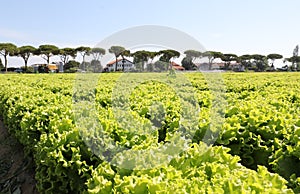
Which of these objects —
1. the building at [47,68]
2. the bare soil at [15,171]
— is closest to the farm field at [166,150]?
the bare soil at [15,171]

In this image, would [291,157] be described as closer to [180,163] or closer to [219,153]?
[219,153]

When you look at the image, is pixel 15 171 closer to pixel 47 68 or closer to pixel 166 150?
pixel 166 150

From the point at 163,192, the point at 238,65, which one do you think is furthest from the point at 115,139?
the point at 238,65

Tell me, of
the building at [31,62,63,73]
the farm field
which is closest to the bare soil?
the farm field

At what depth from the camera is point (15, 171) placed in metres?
7.94

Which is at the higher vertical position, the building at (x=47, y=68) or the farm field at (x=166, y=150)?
the building at (x=47, y=68)

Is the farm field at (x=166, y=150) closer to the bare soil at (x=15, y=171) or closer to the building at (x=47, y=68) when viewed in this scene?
the bare soil at (x=15, y=171)

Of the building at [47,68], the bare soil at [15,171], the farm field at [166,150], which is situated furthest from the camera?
the building at [47,68]

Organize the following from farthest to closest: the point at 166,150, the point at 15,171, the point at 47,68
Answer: the point at 47,68
the point at 15,171
the point at 166,150

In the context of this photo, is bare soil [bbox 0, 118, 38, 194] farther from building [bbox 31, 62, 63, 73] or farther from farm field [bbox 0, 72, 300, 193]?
building [bbox 31, 62, 63, 73]

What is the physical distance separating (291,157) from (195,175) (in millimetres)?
1571

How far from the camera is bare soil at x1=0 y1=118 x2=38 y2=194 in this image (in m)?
7.06

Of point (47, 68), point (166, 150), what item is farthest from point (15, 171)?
point (47, 68)

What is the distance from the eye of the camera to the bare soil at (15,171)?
706cm
